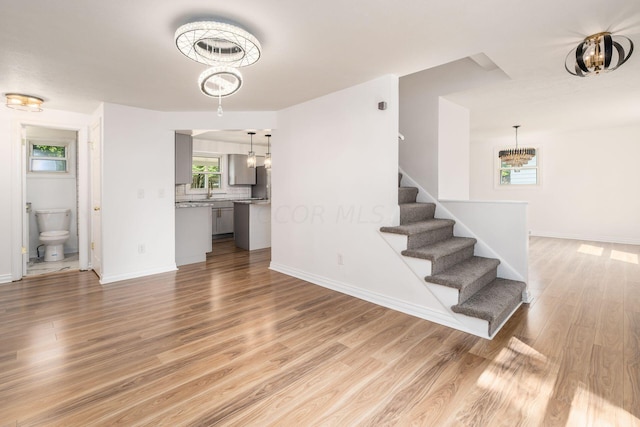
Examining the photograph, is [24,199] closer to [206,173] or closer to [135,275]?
[135,275]

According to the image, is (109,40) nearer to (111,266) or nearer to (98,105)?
(98,105)

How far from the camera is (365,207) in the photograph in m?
3.38

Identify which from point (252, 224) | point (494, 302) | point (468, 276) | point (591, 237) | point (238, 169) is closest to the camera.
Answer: point (494, 302)

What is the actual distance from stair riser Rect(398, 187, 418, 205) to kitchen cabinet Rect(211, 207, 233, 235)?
5005 millimetres

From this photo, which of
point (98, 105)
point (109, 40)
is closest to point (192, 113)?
point (98, 105)

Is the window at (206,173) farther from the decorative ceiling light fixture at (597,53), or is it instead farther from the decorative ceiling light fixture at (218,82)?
the decorative ceiling light fixture at (597,53)

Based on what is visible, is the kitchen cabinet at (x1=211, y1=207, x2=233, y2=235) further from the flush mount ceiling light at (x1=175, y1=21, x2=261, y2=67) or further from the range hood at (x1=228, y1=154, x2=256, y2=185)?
the flush mount ceiling light at (x1=175, y1=21, x2=261, y2=67)

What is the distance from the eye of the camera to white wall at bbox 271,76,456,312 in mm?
3158

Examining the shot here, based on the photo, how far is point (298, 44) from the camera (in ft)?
7.92

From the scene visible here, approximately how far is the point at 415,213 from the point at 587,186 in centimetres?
576

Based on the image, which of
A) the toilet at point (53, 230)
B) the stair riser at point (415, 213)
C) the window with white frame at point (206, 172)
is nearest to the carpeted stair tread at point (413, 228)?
the stair riser at point (415, 213)

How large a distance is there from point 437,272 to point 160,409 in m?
2.37

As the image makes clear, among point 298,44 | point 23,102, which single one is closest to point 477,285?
point 298,44

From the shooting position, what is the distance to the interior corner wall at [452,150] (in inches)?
165
